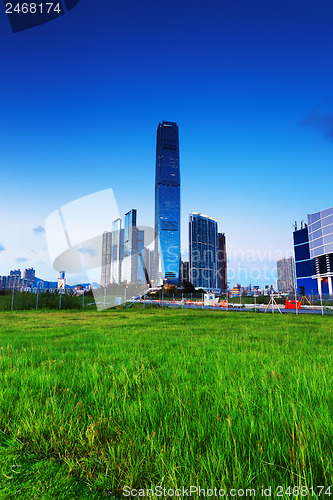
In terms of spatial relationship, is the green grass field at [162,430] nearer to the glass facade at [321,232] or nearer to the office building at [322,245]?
the office building at [322,245]

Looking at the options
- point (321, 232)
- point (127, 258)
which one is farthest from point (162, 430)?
point (127, 258)

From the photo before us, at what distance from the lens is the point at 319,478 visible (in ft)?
4.78

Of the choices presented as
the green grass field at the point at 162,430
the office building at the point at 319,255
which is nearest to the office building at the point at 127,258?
the office building at the point at 319,255

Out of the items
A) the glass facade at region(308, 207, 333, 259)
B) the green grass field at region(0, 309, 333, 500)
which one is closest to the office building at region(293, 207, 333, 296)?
the glass facade at region(308, 207, 333, 259)

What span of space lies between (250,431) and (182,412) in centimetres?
55

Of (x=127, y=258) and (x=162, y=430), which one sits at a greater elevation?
(x=127, y=258)

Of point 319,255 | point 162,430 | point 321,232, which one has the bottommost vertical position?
point 162,430

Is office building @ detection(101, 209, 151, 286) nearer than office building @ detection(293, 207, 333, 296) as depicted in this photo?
No

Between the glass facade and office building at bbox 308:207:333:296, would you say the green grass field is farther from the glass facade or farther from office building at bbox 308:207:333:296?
the glass facade

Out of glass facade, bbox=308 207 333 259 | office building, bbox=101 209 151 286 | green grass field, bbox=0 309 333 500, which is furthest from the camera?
office building, bbox=101 209 151 286

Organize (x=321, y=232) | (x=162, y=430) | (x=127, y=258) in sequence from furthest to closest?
(x=127, y=258)
(x=321, y=232)
(x=162, y=430)

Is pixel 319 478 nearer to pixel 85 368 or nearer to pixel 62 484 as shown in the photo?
pixel 62 484

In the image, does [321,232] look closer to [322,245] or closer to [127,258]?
[322,245]

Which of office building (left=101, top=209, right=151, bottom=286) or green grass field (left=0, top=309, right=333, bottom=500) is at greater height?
office building (left=101, top=209, right=151, bottom=286)
